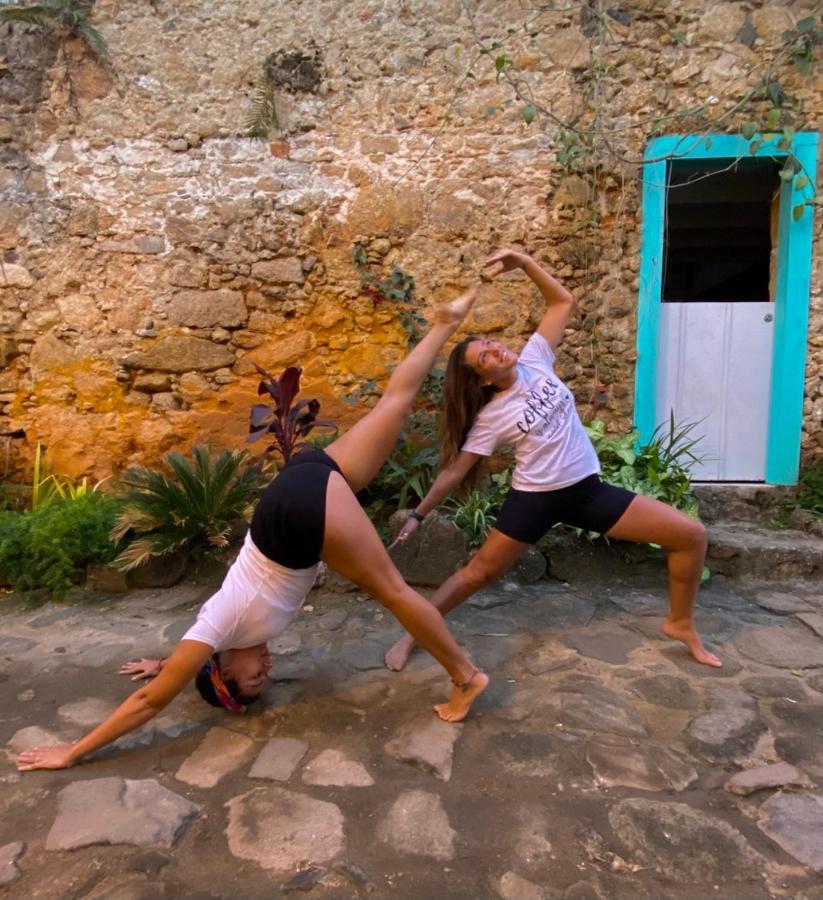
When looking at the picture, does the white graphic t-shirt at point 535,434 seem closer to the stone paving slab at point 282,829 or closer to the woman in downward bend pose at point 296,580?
the woman in downward bend pose at point 296,580

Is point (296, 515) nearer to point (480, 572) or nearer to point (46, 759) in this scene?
point (480, 572)

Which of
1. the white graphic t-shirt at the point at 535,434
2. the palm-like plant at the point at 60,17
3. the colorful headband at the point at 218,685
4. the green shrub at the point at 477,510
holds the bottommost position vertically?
the colorful headband at the point at 218,685

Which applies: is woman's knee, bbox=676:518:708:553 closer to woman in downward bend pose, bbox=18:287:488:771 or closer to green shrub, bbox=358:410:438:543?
woman in downward bend pose, bbox=18:287:488:771

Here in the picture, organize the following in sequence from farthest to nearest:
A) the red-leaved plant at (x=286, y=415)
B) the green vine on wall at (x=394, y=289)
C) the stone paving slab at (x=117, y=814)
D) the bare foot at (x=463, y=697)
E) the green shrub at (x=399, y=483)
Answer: the green vine on wall at (x=394, y=289)
the green shrub at (x=399, y=483)
the red-leaved plant at (x=286, y=415)
the bare foot at (x=463, y=697)
the stone paving slab at (x=117, y=814)

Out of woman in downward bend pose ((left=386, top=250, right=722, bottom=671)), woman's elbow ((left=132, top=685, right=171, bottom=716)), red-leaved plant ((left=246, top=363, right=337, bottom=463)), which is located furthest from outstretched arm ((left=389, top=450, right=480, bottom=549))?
red-leaved plant ((left=246, top=363, right=337, bottom=463))

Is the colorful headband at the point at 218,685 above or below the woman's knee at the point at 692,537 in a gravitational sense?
below

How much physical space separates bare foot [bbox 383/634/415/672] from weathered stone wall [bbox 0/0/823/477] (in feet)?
7.27

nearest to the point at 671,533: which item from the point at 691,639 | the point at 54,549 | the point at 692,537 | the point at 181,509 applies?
the point at 692,537

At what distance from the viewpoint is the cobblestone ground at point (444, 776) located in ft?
6.30

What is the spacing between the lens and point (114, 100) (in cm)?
487

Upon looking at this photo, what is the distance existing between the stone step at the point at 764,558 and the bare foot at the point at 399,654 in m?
2.00

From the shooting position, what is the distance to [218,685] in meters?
2.61

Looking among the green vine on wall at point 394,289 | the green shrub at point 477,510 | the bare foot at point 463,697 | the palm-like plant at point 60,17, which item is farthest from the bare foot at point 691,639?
the palm-like plant at point 60,17

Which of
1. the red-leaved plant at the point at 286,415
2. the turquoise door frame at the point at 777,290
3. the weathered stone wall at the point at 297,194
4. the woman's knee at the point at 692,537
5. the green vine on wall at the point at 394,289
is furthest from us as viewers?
the green vine on wall at the point at 394,289
